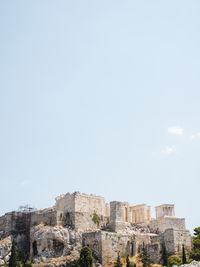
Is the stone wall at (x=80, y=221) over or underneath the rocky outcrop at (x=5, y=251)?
over

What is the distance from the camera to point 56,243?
214 ft

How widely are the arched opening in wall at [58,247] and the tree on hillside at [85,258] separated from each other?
6.54m

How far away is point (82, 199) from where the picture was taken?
71.4m

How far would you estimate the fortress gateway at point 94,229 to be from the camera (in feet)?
206

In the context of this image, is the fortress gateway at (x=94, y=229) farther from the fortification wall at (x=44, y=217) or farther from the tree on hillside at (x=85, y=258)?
the tree on hillside at (x=85, y=258)

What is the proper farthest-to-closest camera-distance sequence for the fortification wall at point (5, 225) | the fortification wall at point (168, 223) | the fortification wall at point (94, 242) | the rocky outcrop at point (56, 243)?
1. the fortification wall at point (5, 225)
2. the fortification wall at point (168, 223)
3. the rocky outcrop at point (56, 243)
4. the fortification wall at point (94, 242)

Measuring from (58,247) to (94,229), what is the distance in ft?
24.0

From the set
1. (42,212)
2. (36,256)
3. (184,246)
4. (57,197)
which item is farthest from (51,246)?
(184,246)

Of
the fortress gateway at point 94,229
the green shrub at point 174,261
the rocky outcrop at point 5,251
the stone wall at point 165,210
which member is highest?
the stone wall at point 165,210

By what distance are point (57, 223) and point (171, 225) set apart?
20375mm

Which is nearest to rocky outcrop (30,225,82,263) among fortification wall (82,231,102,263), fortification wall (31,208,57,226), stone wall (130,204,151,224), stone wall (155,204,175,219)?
fortification wall (82,231,102,263)

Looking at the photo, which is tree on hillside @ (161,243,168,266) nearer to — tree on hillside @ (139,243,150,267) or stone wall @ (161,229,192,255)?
stone wall @ (161,229,192,255)

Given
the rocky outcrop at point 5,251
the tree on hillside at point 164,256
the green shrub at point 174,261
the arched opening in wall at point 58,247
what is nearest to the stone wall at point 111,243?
the arched opening in wall at point 58,247

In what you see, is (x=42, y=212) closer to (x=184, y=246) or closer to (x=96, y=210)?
(x=96, y=210)
